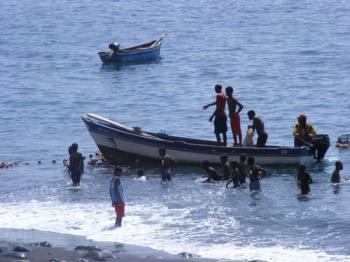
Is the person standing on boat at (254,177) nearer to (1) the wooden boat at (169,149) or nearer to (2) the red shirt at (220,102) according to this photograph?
(1) the wooden boat at (169,149)

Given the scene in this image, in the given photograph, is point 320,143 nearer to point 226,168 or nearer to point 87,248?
point 226,168

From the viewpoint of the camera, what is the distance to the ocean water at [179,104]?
23.9 m

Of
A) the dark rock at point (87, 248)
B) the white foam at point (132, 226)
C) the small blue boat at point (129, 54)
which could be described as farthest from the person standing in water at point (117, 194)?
the small blue boat at point (129, 54)

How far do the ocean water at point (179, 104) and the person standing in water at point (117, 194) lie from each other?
1.20 feet

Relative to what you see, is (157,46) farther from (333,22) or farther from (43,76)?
(333,22)

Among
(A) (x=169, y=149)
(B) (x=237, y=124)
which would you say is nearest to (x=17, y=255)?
(A) (x=169, y=149)

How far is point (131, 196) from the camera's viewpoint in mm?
27375

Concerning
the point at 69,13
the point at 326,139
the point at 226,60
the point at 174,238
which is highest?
the point at 69,13

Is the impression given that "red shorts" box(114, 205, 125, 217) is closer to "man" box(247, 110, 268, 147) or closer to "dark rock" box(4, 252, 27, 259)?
"dark rock" box(4, 252, 27, 259)

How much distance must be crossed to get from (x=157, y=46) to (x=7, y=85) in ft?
30.7

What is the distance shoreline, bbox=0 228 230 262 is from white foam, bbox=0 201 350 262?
0.42 meters

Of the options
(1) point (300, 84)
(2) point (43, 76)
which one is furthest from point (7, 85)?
(1) point (300, 84)

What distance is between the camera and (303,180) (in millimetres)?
27156

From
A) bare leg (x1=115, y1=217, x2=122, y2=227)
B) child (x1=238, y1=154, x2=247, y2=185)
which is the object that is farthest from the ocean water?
child (x1=238, y1=154, x2=247, y2=185)
